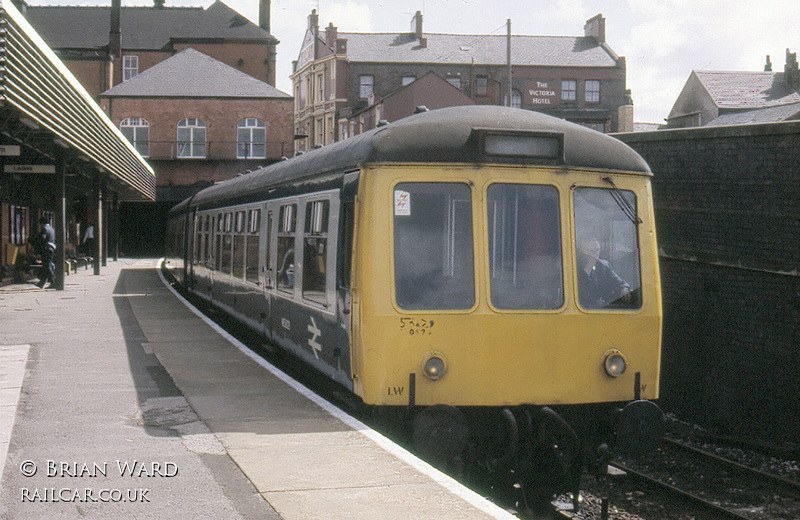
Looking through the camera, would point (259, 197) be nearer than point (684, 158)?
Yes

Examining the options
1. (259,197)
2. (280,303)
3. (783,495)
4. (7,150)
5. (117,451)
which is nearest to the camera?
(117,451)

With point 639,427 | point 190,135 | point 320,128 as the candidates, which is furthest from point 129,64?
point 639,427

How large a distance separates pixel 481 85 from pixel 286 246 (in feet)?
200

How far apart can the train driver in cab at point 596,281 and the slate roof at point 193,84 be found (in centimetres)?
4748

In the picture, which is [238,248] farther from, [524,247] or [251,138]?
[251,138]

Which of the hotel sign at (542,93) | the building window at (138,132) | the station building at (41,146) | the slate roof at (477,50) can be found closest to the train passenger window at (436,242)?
the station building at (41,146)

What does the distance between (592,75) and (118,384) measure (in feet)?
213

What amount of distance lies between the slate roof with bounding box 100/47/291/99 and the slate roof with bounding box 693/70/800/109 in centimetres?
2429

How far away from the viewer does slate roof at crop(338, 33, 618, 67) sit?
70.2 meters

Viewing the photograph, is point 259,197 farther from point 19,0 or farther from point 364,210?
point 19,0

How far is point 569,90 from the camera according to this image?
70.0 meters

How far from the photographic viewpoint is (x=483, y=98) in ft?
228

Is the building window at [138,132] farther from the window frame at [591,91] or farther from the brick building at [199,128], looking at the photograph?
the window frame at [591,91]

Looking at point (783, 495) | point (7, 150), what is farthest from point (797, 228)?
point (7, 150)
